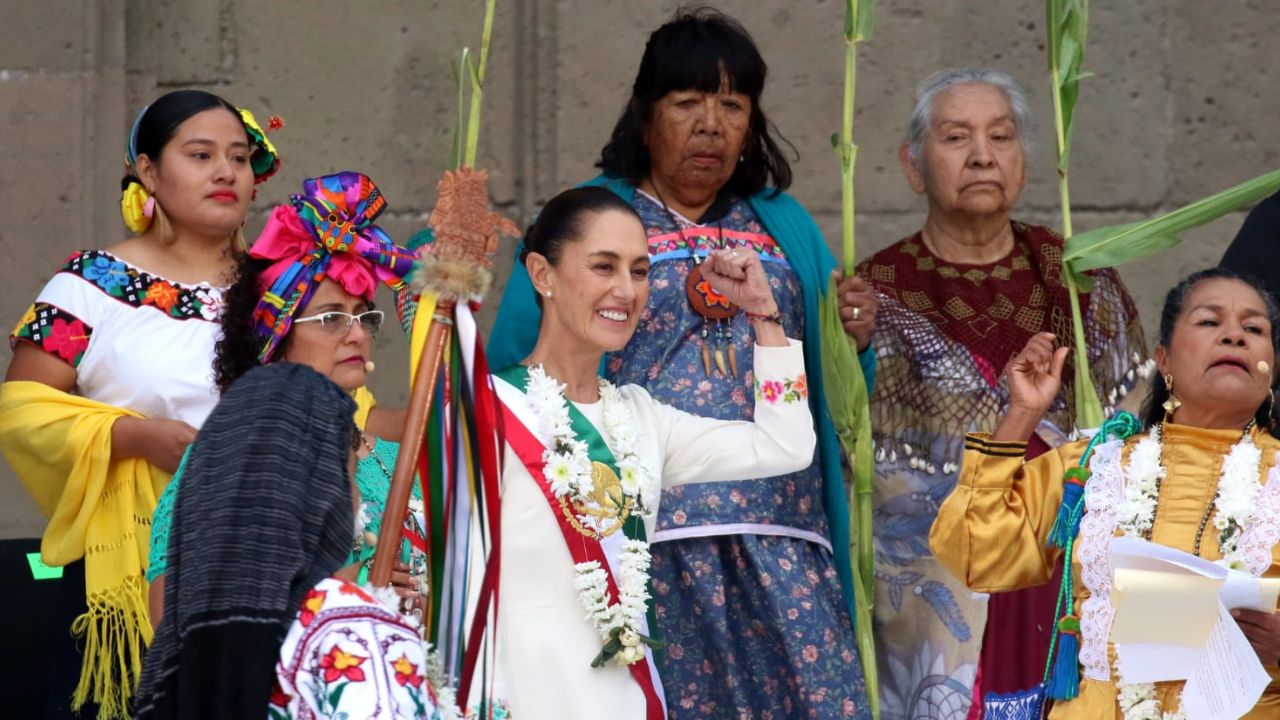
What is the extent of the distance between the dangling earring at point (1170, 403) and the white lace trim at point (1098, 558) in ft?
0.40

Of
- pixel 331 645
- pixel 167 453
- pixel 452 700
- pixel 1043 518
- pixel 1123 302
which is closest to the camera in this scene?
pixel 331 645

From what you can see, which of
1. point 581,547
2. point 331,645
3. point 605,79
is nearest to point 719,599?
point 581,547

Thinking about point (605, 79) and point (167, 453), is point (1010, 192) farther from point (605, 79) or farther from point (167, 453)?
point (167, 453)

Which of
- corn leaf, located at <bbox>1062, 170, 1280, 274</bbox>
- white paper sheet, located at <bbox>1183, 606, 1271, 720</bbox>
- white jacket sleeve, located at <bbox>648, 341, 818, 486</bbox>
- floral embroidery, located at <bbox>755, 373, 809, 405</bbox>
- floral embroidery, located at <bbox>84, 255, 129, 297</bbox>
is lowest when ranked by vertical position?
white paper sheet, located at <bbox>1183, 606, 1271, 720</bbox>

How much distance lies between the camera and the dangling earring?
3.72 m

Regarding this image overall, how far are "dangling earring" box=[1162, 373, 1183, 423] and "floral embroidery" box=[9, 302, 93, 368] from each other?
6.98 ft

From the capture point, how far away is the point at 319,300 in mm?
3742

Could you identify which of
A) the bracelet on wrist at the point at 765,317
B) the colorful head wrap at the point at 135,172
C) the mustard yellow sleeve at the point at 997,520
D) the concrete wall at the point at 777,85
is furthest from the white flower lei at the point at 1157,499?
the concrete wall at the point at 777,85

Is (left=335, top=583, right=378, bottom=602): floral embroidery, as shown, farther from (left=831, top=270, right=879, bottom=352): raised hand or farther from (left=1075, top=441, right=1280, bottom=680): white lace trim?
(left=831, top=270, right=879, bottom=352): raised hand

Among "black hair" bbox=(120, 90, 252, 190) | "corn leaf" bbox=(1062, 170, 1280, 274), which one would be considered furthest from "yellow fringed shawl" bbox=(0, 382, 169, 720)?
→ "corn leaf" bbox=(1062, 170, 1280, 274)

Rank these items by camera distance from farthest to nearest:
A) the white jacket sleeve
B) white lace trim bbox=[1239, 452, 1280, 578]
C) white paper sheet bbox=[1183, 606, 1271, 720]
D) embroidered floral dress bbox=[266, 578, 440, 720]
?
the white jacket sleeve, white lace trim bbox=[1239, 452, 1280, 578], white paper sheet bbox=[1183, 606, 1271, 720], embroidered floral dress bbox=[266, 578, 440, 720]

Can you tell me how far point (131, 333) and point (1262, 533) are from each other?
222cm

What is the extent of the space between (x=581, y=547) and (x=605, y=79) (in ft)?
8.71

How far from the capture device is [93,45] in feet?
19.2
